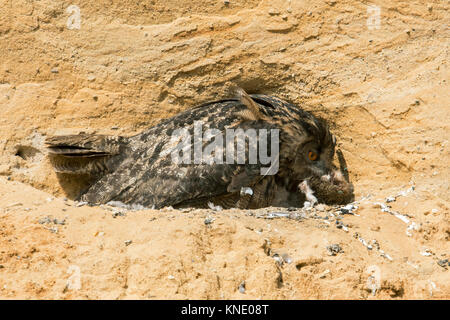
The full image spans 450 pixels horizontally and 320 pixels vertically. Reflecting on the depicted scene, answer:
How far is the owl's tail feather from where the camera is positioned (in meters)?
4.83

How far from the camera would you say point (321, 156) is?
5.25 metres

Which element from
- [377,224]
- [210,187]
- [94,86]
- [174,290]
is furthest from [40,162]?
[377,224]

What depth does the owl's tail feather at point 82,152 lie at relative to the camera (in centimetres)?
483

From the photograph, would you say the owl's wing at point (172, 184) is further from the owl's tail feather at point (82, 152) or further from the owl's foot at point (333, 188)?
the owl's foot at point (333, 188)

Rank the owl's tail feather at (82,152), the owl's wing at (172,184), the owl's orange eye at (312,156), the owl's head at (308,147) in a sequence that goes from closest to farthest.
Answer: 1. the owl's wing at (172,184)
2. the owl's tail feather at (82,152)
3. the owl's head at (308,147)
4. the owl's orange eye at (312,156)

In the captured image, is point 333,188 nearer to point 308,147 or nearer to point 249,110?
point 308,147

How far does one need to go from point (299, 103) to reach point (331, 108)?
34 centimetres

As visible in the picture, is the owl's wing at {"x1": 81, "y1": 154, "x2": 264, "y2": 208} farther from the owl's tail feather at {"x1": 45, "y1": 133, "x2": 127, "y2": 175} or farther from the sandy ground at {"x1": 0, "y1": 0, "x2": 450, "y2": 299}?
the sandy ground at {"x1": 0, "y1": 0, "x2": 450, "y2": 299}

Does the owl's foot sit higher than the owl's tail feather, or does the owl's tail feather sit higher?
the owl's tail feather

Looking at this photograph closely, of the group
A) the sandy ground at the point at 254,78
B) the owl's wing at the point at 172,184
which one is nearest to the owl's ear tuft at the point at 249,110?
the owl's wing at the point at 172,184

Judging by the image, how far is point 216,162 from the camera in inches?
186

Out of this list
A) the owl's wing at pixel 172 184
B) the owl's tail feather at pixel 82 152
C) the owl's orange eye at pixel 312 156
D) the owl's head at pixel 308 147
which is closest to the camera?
the owl's wing at pixel 172 184

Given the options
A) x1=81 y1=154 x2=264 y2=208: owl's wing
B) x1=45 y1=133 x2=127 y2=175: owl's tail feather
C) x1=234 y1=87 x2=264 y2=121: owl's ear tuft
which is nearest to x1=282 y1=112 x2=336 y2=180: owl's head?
x1=234 y1=87 x2=264 y2=121: owl's ear tuft

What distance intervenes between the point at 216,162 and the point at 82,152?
1.20 meters
